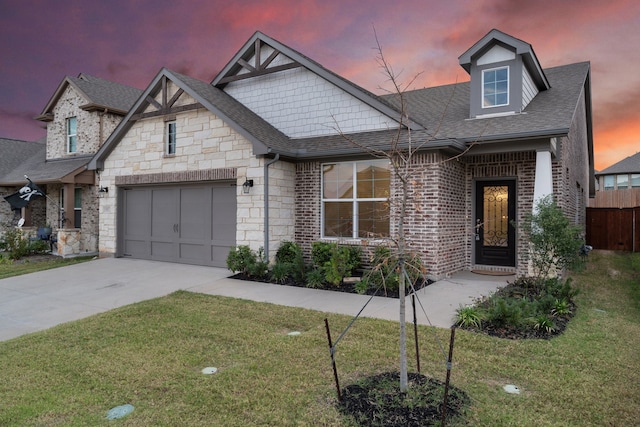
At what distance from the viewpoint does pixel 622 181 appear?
3781 cm

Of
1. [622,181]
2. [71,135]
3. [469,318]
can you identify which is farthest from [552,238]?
[622,181]

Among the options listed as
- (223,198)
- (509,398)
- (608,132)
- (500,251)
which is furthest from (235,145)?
(608,132)

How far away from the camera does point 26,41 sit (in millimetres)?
16172

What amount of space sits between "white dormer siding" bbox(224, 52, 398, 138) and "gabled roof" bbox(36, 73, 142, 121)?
6802 mm

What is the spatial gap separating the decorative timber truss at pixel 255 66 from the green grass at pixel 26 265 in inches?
304

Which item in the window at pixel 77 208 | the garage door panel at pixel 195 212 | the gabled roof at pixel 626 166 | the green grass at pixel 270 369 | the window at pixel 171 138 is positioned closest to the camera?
the green grass at pixel 270 369

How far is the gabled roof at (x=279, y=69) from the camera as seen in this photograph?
10.5m

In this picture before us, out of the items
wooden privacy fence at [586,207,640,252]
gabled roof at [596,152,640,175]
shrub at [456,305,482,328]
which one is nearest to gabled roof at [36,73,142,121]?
shrub at [456,305,482,328]

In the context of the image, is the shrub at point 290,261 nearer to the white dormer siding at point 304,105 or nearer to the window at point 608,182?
the white dormer siding at point 304,105

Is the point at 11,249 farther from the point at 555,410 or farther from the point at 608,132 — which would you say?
the point at 608,132

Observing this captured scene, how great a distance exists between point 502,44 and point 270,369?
9.76 metres

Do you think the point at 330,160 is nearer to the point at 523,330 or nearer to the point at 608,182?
the point at 523,330

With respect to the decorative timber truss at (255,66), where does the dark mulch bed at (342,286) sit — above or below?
below

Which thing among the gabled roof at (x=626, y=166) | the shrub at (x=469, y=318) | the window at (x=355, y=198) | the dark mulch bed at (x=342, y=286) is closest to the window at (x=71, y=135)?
the dark mulch bed at (x=342, y=286)
